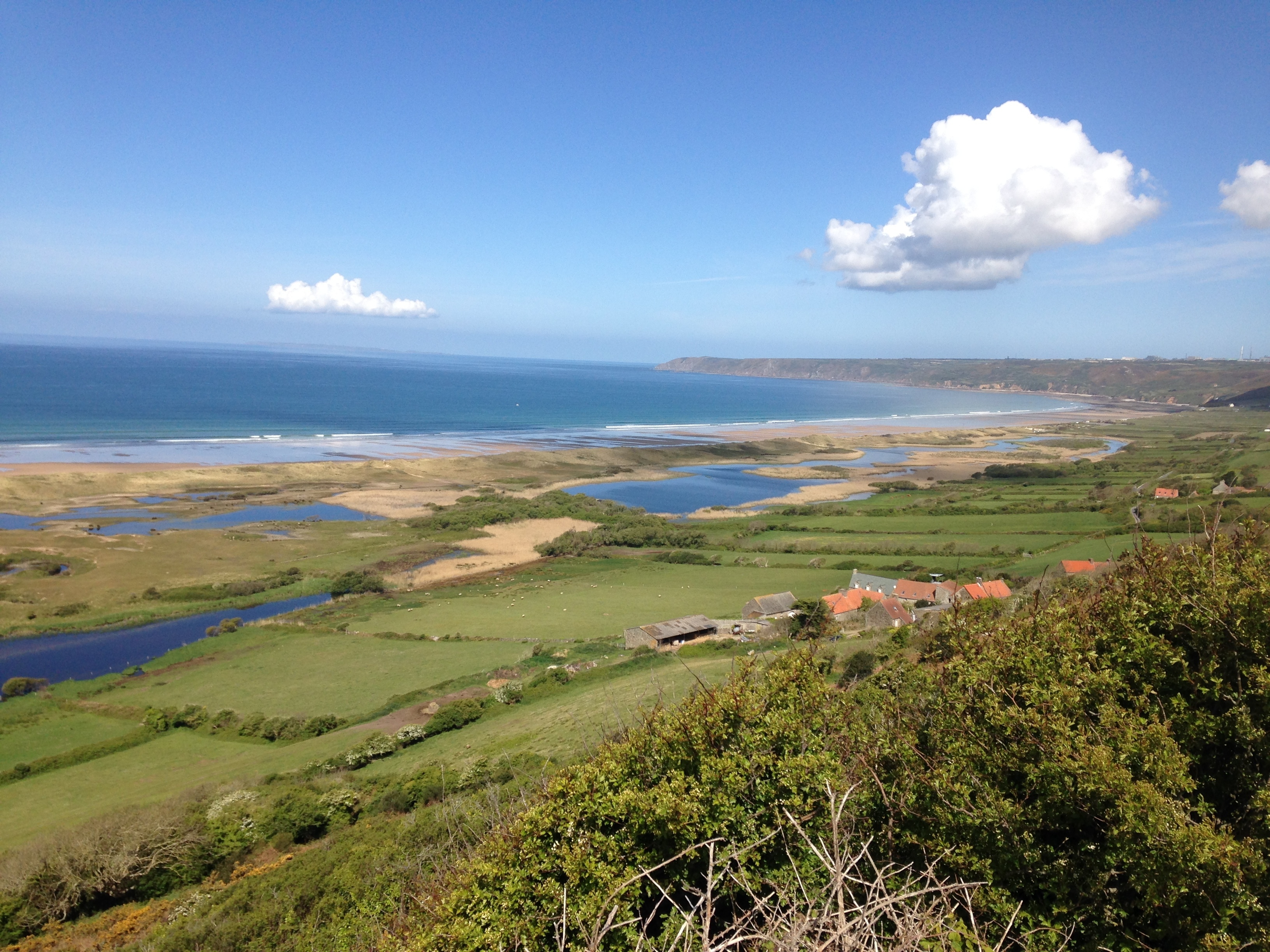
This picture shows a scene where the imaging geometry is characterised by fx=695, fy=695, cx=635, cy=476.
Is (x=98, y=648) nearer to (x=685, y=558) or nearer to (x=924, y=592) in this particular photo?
(x=685, y=558)

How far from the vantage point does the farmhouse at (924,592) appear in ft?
106

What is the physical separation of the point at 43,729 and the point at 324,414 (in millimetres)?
93281

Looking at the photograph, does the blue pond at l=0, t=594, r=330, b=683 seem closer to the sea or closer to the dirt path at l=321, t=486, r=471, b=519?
the dirt path at l=321, t=486, r=471, b=519

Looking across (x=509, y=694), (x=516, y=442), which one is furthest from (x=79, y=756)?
(x=516, y=442)

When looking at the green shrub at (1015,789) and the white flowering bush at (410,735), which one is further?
the white flowering bush at (410,735)

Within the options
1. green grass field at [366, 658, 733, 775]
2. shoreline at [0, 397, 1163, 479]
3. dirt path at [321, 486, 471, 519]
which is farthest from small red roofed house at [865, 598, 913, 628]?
shoreline at [0, 397, 1163, 479]

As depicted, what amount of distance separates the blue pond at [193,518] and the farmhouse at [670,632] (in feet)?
103

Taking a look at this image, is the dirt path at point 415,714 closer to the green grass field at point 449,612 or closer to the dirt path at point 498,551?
the green grass field at point 449,612

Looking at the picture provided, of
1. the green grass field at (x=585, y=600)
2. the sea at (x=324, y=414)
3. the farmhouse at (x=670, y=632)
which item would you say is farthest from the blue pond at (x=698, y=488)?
the farmhouse at (x=670, y=632)

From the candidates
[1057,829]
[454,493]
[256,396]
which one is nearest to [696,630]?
[1057,829]

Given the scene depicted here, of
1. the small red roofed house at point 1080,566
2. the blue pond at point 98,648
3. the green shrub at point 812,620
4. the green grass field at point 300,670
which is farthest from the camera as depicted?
the blue pond at point 98,648

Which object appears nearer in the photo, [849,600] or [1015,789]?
[1015,789]

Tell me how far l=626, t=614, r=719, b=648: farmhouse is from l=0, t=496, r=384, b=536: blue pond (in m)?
31.4

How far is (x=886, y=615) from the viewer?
30375 millimetres
